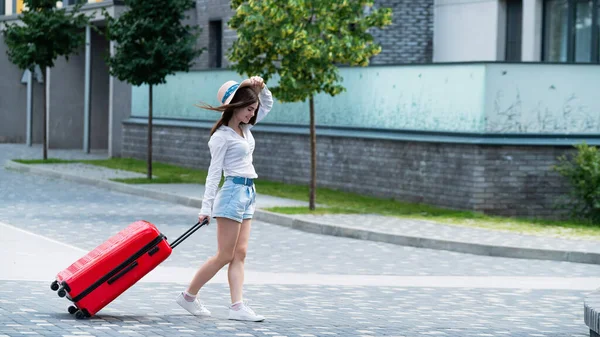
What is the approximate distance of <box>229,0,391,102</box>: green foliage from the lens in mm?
18156

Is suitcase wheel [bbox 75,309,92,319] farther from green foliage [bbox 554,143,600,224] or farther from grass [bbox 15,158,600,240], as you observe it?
green foliage [bbox 554,143,600,224]

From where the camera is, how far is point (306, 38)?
18.2 m

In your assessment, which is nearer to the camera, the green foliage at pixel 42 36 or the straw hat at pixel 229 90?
the straw hat at pixel 229 90

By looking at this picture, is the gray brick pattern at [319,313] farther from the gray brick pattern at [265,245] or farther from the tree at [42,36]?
the tree at [42,36]

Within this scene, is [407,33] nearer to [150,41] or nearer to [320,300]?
[150,41]

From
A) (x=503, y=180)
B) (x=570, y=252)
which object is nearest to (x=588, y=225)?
(x=503, y=180)

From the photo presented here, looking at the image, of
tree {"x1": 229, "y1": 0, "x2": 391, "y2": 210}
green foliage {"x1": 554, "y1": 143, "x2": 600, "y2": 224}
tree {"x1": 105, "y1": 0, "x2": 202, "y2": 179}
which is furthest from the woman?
tree {"x1": 105, "y1": 0, "x2": 202, "y2": 179}

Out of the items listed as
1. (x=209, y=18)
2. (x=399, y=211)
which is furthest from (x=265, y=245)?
(x=209, y=18)

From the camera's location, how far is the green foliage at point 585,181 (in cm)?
1736

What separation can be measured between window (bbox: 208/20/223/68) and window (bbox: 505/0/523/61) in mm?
8727

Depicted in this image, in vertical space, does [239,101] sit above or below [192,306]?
above

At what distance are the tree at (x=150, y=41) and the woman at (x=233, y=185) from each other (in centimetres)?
1518

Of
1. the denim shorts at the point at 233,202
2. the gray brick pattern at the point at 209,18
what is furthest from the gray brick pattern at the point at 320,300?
the gray brick pattern at the point at 209,18

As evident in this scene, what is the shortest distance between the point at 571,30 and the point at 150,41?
804 cm
